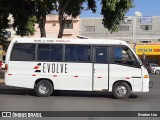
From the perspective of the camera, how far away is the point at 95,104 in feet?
51.0

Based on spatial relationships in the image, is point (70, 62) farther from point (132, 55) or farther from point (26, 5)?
point (26, 5)

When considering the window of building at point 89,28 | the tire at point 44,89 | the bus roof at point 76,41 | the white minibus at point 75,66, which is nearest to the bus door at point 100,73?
the white minibus at point 75,66

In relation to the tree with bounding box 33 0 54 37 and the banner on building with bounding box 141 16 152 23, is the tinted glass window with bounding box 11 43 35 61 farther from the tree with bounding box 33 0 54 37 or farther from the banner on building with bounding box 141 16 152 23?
the banner on building with bounding box 141 16 152 23

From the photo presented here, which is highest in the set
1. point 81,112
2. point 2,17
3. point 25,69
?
point 2,17

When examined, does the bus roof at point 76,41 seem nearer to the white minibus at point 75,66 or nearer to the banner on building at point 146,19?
the white minibus at point 75,66

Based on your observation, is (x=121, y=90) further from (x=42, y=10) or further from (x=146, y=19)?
(x=146, y=19)

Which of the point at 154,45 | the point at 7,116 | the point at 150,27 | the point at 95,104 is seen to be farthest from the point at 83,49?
the point at 150,27

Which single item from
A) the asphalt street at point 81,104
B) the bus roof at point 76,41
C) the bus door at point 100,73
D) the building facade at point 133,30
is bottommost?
the asphalt street at point 81,104

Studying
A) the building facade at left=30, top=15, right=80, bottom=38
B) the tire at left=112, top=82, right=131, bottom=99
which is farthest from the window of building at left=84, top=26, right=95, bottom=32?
the tire at left=112, top=82, right=131, bottom=99

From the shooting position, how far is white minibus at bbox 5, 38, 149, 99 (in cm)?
1772

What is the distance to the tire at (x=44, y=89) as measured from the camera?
18.0 m

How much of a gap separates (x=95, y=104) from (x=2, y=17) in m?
16.4

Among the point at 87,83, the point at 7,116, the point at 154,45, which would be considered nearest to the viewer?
the point at 7,116

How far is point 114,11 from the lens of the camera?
27.4m
